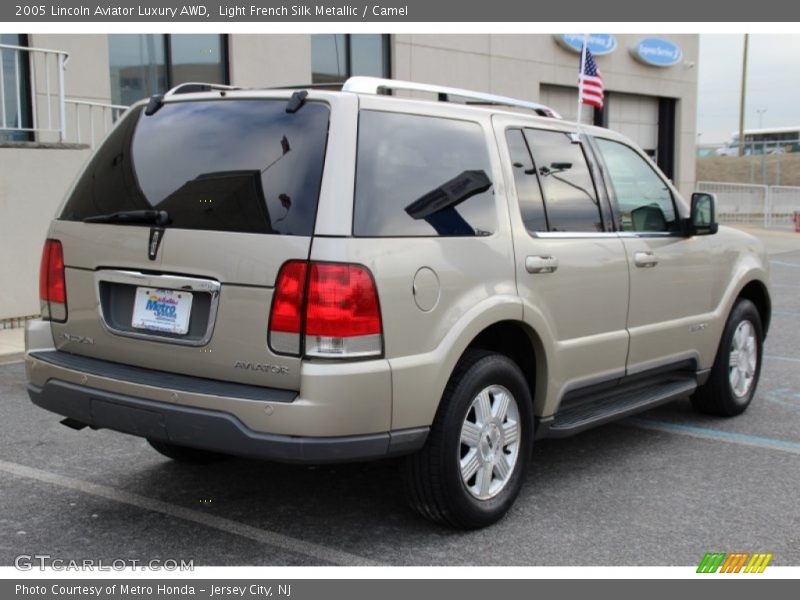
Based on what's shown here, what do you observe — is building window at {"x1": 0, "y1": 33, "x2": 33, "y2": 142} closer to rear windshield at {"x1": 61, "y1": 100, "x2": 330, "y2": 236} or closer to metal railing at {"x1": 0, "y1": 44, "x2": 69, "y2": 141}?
metal railing at {"x1": 0, "y1": 44, "x2": 69, "y2": 141}

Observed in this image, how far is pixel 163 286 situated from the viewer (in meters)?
3.99

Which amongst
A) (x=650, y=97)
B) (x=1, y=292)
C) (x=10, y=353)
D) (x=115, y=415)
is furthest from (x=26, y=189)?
(x=650, y=97)

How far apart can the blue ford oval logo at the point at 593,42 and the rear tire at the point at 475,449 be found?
17.4 metres

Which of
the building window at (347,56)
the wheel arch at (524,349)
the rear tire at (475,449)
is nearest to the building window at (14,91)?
the building window at (347,56)

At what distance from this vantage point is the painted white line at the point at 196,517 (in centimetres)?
400

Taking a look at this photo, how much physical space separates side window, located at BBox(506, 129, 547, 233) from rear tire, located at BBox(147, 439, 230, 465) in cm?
207

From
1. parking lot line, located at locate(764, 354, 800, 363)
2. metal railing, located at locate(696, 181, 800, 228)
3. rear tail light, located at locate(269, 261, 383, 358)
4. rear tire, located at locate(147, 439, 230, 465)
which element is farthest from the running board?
metal railing, located at locate(696, 181, 800, 228)

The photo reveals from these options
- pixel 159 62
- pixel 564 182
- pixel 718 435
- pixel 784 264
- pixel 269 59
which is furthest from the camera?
pixel 784 264

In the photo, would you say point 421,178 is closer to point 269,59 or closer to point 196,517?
point 196,517

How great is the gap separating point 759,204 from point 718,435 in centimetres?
2735

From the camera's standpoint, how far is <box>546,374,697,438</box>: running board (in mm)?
4879

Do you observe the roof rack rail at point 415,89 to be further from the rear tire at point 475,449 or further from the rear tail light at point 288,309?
the rear tire at point 475,449

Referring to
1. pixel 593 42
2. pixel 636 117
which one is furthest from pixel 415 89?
pixel 636 117
